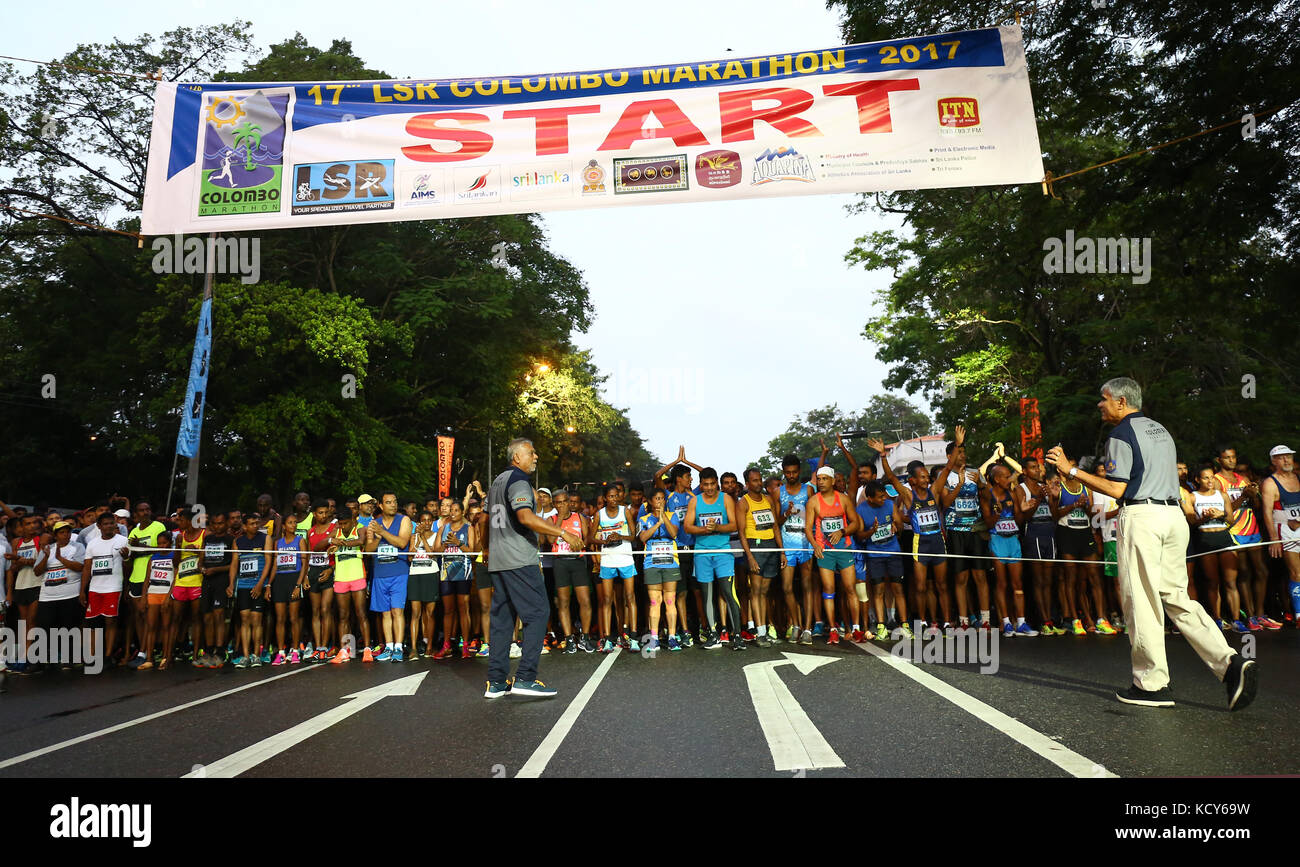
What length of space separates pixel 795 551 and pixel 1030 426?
14478 millimetres

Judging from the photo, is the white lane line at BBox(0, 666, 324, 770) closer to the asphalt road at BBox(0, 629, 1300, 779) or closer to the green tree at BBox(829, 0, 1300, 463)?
the asphalt road at BBox(0, 629, 1300, 779)

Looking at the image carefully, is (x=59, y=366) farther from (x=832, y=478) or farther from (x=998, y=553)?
(x=998, y=553)

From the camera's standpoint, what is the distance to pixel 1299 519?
33.0ft

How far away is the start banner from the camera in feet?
25.0

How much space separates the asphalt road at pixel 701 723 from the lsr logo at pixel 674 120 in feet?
16.1

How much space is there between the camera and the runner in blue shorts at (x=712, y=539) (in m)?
10.3

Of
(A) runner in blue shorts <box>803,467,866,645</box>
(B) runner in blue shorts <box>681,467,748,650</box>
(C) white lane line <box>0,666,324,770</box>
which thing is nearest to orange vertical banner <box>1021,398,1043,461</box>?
(A) runner in blue shorts <box>803,467,866,645</box>

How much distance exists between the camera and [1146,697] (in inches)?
231

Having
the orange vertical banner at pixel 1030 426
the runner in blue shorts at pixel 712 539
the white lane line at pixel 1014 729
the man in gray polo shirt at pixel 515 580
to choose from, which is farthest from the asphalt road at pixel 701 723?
the orange vertical banner at pixel 1030 426

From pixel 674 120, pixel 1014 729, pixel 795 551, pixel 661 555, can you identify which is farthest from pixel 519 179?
pixel 1014 729

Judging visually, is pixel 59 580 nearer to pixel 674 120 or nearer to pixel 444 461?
pixel 674 120

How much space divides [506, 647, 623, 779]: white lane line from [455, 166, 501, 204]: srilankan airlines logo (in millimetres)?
4482

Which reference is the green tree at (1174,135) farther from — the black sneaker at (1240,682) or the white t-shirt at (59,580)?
the white t-shirt at (59,580)
